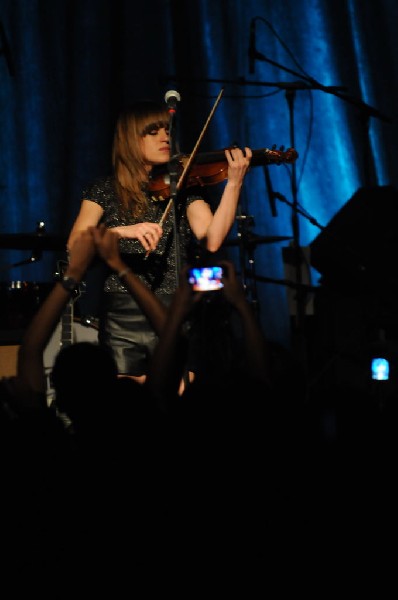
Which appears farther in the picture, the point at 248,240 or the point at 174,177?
the point at 248,240

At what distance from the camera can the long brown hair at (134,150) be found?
3.16 metres

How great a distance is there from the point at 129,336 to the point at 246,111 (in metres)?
3.27

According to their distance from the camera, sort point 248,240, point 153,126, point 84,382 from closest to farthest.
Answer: point 84,382
point 153,126
point 248,240

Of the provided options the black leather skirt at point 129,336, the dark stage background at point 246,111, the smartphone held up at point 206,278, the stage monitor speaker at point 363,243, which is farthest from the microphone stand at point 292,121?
the black leather skirt at point 129,336

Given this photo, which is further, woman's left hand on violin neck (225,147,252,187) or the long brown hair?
the long brown hair

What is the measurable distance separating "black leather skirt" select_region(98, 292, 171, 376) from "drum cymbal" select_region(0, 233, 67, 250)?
126cm

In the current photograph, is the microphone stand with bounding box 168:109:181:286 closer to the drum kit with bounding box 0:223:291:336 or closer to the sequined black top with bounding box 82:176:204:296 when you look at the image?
the sequined black top with bounding box 82:176:204:296

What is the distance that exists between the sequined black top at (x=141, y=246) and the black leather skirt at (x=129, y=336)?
63 mm

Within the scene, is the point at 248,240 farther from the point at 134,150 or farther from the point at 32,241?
the point at 134,150

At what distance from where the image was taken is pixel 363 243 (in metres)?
4.46

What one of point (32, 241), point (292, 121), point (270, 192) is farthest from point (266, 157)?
point (270, 192)

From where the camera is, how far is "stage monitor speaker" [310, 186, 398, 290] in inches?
172

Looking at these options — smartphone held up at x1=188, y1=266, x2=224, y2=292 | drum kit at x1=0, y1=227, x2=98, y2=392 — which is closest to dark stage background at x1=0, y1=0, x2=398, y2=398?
drum kit at x1=0, y1=227, x2=98, y2=392

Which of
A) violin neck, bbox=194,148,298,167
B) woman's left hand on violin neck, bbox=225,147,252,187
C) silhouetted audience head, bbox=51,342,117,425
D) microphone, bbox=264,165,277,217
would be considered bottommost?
silhouetted audience head, bbox=51,342,117,425
